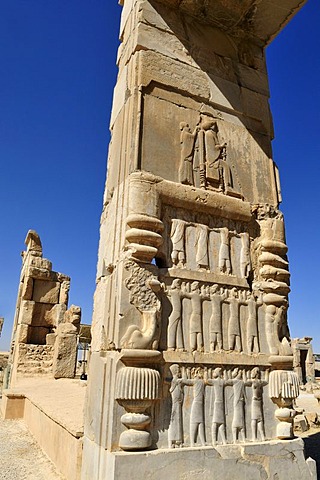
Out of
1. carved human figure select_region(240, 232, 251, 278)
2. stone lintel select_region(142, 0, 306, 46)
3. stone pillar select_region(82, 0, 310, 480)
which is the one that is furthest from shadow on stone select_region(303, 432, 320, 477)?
stone lintel select_region(142, 0, 306, 46)

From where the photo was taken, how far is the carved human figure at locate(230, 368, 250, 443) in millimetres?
3273

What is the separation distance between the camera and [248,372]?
3523mm

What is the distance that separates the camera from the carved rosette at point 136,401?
→ 9.15ft

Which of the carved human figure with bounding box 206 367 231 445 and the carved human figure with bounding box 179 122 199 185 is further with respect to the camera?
the carved human figure with bounding box 179 122 199 185

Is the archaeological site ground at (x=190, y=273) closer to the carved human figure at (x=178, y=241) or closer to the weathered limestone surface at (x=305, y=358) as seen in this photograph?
the carved human figure at (x=178, y=241)

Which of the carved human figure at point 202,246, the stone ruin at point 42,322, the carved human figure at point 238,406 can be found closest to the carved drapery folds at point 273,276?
the carved human figure at point 238,406

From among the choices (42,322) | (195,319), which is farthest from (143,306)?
(42,322)

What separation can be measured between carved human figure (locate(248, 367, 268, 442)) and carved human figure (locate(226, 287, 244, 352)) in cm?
31

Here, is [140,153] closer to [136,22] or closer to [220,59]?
[136,22]

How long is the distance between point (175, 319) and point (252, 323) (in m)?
0.88

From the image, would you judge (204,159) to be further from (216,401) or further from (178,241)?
(216,401)

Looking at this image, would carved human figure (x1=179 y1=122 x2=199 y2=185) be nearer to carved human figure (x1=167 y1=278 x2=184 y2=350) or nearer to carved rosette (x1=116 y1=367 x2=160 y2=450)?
carved human figure (x1=167 y1=278 x2=184 y2=350)

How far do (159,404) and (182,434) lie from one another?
31 cm

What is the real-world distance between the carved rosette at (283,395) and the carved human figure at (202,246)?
1273mm
